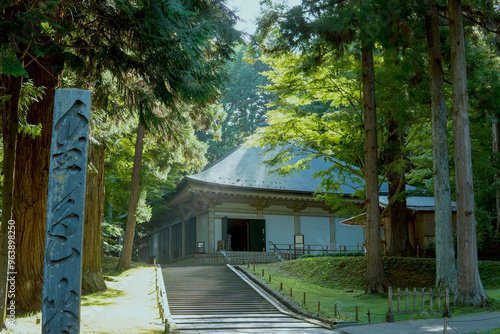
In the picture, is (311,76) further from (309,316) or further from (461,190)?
(309,316)

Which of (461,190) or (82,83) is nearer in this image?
(82,83)

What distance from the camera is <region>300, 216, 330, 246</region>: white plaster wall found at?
28.4 metres

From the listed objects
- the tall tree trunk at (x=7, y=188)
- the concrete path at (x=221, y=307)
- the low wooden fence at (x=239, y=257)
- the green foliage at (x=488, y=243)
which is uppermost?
the tall tree trunk at (x=7, y=188)

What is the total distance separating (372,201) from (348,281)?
433 cm

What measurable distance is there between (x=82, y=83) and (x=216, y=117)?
1166cm

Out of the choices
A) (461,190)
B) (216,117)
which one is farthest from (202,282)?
(461,190)

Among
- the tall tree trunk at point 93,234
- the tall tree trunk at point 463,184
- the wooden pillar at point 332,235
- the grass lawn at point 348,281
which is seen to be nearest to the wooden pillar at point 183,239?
the wooden pillar at point 332,235

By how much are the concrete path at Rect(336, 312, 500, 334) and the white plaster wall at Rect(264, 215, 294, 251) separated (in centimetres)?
1691

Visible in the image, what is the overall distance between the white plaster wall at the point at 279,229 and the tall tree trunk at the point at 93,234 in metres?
13.3

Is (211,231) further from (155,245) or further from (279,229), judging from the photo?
(155,245)

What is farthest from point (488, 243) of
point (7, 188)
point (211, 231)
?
point (7, 188)

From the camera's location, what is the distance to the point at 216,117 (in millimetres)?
22047

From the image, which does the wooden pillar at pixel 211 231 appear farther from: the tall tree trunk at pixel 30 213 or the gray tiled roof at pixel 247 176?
the tall tree trunk at pixel 30 213

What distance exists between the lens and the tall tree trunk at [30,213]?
9.55 m
